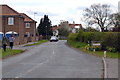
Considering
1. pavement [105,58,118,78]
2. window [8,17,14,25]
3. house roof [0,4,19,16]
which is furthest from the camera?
house roof [0,4,19,16]

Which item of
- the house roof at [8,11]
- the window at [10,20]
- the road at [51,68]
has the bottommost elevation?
the road at [51,68]

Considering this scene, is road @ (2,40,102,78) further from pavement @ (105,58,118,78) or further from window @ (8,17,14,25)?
window @ (8,17,14,25)

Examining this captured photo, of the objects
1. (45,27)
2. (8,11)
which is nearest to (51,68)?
(8,11)

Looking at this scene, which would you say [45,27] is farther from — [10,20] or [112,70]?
[112,70]

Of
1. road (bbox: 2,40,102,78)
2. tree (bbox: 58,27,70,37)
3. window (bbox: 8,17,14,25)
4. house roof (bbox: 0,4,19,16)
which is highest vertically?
house roof (bbox: 0,4,19,16)

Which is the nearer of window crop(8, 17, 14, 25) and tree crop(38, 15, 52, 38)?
window crop(8, 17, 14, 25)

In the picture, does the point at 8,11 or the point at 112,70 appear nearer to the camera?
the point at 112,70

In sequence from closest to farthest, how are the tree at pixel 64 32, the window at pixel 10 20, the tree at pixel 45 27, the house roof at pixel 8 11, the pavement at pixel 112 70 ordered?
the pavement at pixel 112 70, the window at pixel 10 20, the house roof at pixel 8 11, the tree at pixel 45 27, the tree at pixel 64 32

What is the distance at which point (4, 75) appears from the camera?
11758 millimetres

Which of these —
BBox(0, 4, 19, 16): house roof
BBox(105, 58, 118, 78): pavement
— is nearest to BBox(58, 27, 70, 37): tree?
BBox(0, 4, 19, 16): house roof

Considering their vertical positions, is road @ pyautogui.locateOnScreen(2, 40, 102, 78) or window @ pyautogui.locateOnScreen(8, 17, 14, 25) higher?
window @ pyautogui.locateOnScreen(8, 17, 14, 25)

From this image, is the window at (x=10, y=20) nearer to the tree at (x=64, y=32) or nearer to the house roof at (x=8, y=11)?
the house roof at (x=8, y=11)

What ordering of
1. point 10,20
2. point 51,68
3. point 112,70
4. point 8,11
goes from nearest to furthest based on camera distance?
1. point 112,70
2. point 51,68
3. point 10,20
4. point 8,11

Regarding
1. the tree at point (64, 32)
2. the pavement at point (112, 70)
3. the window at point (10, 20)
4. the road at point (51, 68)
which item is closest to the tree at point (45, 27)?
the tree at point (64, 32)
